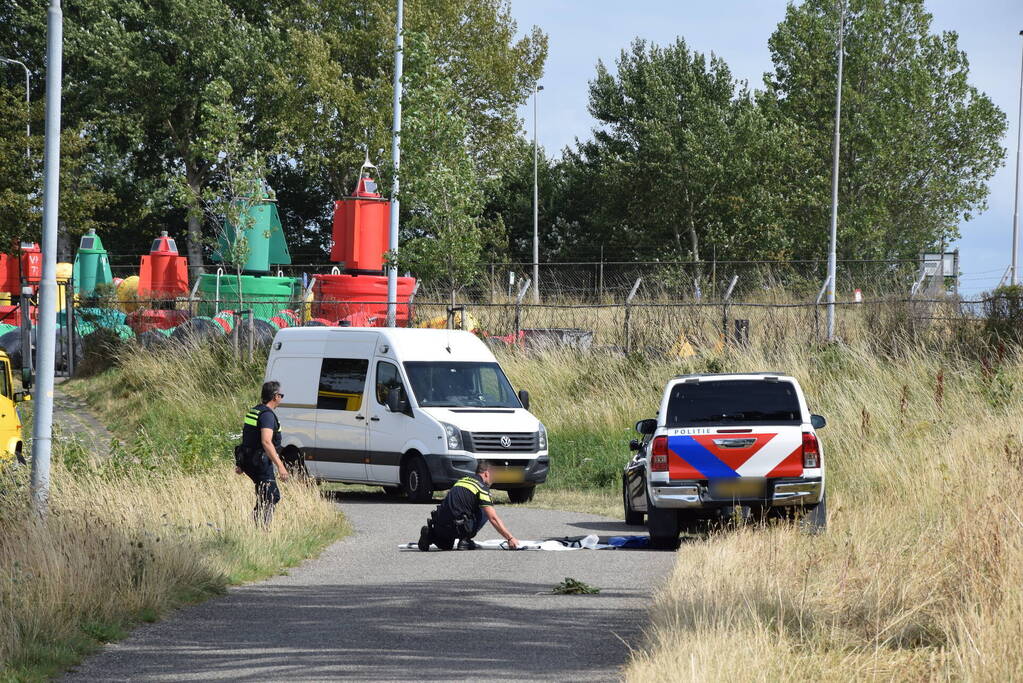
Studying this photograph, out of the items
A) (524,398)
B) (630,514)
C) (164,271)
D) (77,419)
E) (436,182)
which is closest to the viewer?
(630,514)

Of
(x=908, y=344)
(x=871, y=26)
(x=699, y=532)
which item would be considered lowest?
(x=699, y=532)

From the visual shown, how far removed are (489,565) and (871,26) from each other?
45.7 m

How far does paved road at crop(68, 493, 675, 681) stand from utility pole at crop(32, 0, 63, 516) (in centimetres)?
256

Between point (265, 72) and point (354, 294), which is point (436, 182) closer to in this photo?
point (354, 294)

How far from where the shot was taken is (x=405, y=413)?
18.8 meters

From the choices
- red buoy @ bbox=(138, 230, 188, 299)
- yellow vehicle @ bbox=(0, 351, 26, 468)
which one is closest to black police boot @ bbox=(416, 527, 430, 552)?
yellow vehicle @ bbox=(0, 351, 26, 468)

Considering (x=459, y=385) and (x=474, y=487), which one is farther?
(x=459, y=385)

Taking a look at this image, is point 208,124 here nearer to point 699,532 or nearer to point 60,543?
point 699,532

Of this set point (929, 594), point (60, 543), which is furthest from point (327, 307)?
point (929, 594)

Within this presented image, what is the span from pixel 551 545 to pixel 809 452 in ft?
8.71

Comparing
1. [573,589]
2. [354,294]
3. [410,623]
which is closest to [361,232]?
[354,294]

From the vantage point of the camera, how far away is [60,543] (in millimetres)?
10516

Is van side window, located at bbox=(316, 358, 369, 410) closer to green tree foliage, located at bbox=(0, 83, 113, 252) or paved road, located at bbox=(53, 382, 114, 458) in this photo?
paved road, located at bbox=(53, 382, 114, 458)

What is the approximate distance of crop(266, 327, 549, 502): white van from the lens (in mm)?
18406
